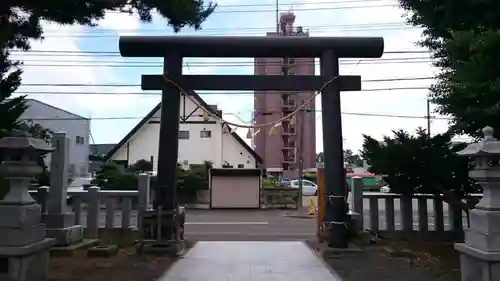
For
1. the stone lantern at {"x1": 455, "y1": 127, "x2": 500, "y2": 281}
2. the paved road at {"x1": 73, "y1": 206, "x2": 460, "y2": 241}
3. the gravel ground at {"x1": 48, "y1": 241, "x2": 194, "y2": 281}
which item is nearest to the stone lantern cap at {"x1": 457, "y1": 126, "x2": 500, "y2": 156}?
the stone lantern at {"x1": 455, "y1": 127, "x2": 500, "y2": 281}

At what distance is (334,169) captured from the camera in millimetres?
8812

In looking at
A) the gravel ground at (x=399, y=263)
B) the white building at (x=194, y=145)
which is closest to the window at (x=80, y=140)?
the white building at (x=194, y=145)

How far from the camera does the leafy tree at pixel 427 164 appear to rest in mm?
8680

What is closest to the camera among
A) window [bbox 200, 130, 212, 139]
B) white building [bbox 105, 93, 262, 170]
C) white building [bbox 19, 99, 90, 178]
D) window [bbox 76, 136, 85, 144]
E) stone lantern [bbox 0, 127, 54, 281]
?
stone lantern [bbox 0, 127, 54, 281]

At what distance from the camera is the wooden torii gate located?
8.89 metres

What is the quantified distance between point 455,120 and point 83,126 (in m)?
38.1

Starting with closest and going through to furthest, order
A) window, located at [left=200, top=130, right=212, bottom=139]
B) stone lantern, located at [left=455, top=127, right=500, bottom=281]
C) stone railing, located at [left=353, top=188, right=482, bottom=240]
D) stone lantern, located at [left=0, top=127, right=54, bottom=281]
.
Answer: stone lantern, located at [left=455, top=127, right=500, bottom=281] < stone lantern, located at [left=0, top=127, right=54, bottom=281] < stone railing, located at [left=353, top=188, right=482, bottom=240] < window, located at [left=200, top=130, right=212, bottom=139]

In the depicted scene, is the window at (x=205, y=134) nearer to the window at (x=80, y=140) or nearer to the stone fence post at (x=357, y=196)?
the window at (x=80, y=140)

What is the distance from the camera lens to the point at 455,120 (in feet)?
27.1

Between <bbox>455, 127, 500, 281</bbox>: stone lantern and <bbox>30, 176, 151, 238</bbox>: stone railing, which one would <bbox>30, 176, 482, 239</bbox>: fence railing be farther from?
<bbox>455, 127, 500, 281</bbox>: stone lantern

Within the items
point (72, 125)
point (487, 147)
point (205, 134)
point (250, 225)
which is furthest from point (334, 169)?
point (72, 125)

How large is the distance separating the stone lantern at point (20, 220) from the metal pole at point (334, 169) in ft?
15.8

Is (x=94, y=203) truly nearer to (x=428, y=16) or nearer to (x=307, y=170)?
(x=428, y=16)

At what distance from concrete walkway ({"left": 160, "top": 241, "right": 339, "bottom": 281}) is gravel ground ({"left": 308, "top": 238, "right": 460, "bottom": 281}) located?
399 millimetres
